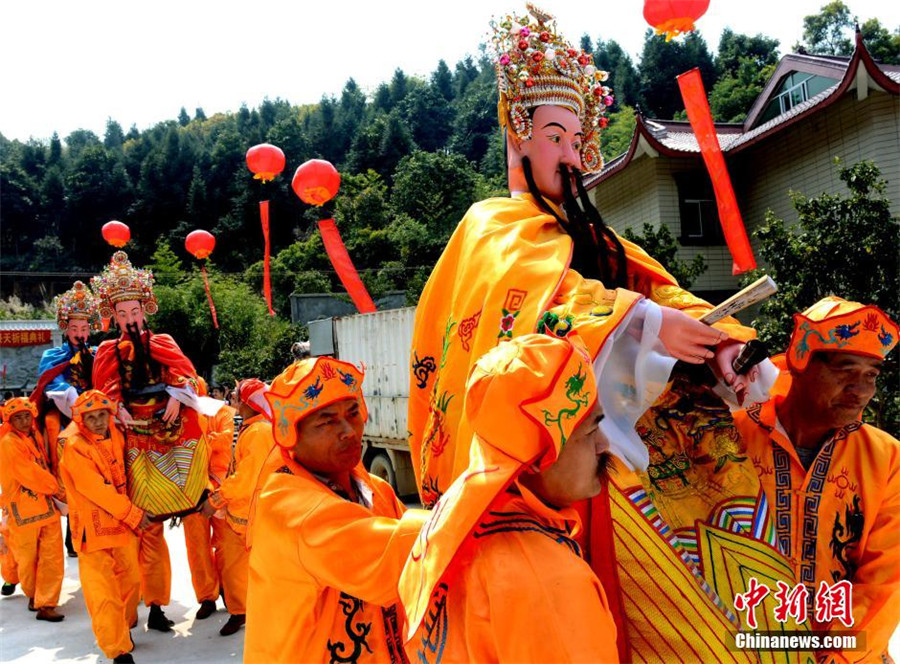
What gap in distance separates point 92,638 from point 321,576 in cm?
436

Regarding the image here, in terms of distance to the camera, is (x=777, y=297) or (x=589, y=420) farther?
(x=777, y=297)

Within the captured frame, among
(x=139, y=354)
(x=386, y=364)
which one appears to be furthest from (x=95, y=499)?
(x=386, y=364)

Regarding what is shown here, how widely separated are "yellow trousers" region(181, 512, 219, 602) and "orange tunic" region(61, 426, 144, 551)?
737 mm

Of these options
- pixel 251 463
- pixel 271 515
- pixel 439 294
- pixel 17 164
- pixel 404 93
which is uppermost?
pixel 404 93

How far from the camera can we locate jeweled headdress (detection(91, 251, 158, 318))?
19.5ft

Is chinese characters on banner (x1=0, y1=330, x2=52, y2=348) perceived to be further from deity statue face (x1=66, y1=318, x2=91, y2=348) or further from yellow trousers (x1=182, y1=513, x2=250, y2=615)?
yellow trousers (x1=182, y1=513, x2=250, y2=615)

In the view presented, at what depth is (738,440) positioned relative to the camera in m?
2.66

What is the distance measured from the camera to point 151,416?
5.89m

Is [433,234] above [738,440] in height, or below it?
above

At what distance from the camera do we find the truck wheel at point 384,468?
976cm

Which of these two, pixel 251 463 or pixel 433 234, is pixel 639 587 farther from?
pixel 433 234

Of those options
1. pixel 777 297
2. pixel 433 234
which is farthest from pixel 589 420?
pixel 433 234

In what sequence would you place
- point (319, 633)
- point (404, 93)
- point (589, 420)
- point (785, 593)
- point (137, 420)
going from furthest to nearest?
point (404, 93) → point (137, 420) → point (319, 633) → point (785, 593) → point (589, 420)

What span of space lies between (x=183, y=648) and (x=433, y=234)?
2962cm
